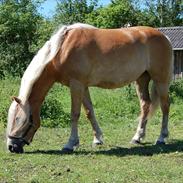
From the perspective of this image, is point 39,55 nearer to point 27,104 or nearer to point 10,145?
point 27,104

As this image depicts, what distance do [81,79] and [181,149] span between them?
1.93 metres

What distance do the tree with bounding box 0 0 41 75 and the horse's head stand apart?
16.7 meters

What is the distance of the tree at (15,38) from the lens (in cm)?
2405

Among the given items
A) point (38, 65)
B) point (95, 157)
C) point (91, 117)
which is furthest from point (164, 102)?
point (38, 65)

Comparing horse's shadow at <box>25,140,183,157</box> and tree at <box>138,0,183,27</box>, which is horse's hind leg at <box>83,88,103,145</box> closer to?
horse's shadow at <box>25,140,183,157</box>

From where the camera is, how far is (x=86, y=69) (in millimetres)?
7574

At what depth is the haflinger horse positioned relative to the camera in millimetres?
7331

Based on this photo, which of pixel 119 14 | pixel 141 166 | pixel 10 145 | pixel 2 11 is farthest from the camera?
pixel 119 14

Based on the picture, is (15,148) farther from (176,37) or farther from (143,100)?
(176,37)

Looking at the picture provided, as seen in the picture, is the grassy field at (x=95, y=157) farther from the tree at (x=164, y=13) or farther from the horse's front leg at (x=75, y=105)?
the tree at (x=164, y=13)

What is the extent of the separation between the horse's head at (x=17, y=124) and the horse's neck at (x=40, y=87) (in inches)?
7.9

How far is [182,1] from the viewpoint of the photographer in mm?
52688

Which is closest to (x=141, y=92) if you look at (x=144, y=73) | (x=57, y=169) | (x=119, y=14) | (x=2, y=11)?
(x=144, y=73)

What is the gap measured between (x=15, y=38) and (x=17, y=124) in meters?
18.0
